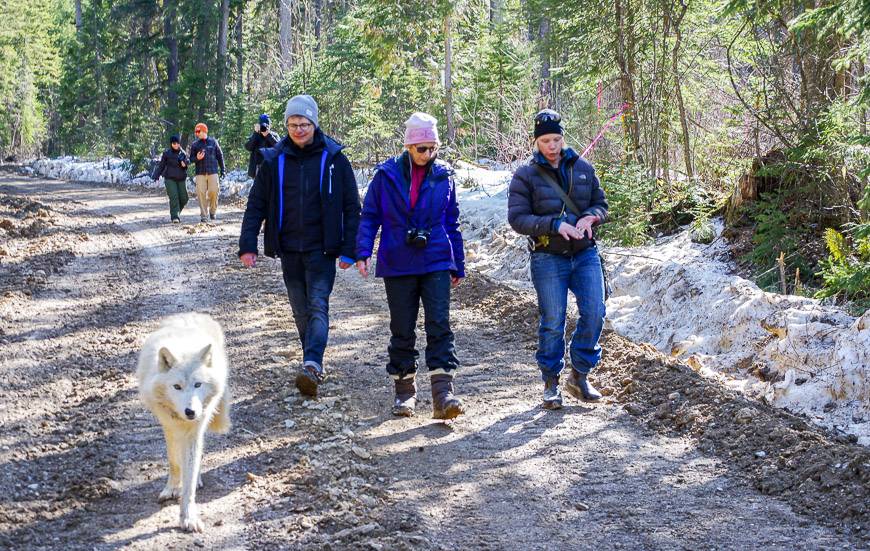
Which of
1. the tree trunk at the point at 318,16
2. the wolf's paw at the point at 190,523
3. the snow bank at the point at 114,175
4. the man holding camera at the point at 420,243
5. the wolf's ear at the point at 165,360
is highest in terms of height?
the tree trunk at the point at 318,16

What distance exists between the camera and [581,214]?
6.62 meters

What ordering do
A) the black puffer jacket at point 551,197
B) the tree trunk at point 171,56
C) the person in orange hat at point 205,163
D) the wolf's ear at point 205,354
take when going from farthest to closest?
1. the tree trunk at point 171,56
2. the person in orange hat at point 205,163
3. the black puffer jacket at point 551,197
4. the wolf's ear at point 205,354

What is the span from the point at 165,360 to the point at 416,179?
249 cm

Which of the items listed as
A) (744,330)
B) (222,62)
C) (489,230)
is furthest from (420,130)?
(222,62)

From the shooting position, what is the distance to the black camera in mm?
6355

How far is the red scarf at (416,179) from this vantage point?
6.45 m

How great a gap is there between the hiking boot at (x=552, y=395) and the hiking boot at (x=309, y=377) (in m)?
1.85

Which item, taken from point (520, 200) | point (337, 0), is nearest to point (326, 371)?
point (520, 200)

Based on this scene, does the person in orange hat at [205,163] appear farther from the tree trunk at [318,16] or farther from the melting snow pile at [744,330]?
the tree trunk at [318,16]

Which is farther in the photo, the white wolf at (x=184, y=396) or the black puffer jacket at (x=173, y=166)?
the black puffer jacket at (x=173, y=166)

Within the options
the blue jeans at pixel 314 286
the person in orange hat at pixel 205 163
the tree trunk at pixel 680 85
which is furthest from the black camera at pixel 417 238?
the person in orange hat at pixel 205 163

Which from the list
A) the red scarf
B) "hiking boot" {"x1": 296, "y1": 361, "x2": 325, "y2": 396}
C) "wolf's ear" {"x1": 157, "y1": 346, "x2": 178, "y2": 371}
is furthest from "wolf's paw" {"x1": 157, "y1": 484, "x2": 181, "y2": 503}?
the red scarf

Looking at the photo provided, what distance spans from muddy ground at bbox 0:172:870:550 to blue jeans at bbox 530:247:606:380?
503 millimetres

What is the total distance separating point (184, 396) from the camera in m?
4.75
